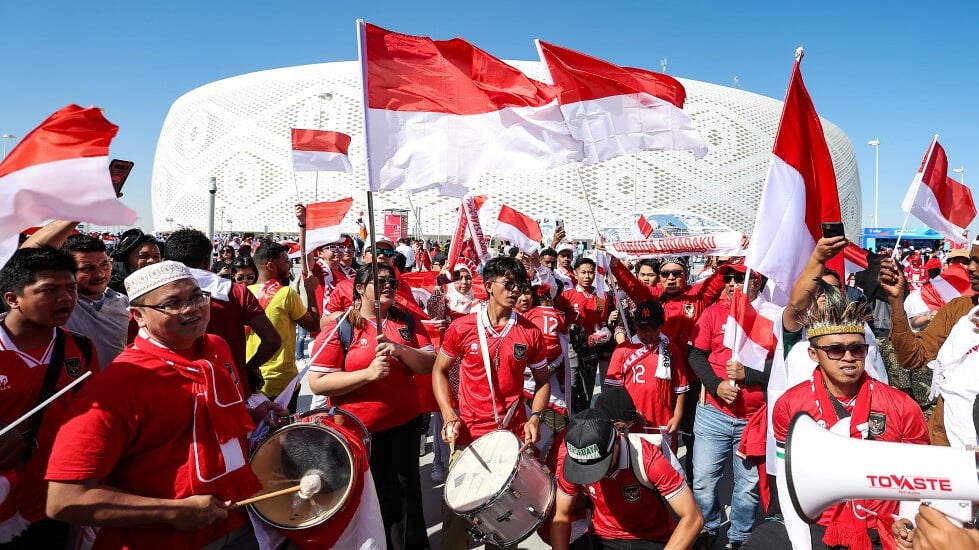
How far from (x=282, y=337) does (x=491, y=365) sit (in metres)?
2.04

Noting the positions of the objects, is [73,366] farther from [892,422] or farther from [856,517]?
[892,422]

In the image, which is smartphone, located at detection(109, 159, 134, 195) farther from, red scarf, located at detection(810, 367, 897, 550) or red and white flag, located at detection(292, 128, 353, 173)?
red and white flag, located at detection(292, 128, 353, 173)

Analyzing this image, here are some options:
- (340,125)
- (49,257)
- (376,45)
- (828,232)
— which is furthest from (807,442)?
(340,125)

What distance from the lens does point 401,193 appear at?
66.4 m

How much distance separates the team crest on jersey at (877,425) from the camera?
2.48 m

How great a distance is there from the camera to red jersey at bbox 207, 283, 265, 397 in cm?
385

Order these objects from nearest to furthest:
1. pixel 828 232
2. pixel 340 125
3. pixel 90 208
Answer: pixel 90 208
pixel 828 232
pixel 340 125

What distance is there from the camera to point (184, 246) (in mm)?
3900

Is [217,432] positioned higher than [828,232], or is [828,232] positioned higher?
[828,232]

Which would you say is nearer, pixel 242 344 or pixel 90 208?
pixel 90 208

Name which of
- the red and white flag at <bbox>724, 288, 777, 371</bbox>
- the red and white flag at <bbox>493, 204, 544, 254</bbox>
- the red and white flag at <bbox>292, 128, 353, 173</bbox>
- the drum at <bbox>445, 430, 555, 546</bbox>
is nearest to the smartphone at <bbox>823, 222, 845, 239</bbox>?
the red and white flag at <bbox>724, 288, 777, 371</bbox>

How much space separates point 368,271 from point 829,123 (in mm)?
87500

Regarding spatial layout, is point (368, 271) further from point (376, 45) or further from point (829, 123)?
point (829, 123)

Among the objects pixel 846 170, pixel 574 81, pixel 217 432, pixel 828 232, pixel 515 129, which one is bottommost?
pixel 846 170
